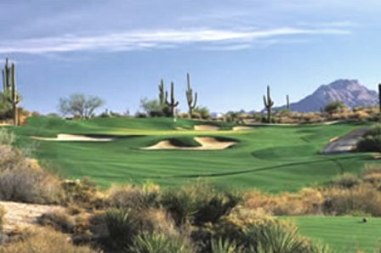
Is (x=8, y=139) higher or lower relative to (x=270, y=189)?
higher

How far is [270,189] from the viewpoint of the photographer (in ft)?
A: 91.5

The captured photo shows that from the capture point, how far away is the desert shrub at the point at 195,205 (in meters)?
17.6

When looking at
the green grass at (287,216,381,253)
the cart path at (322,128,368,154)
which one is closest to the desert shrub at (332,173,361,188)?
the green grass at (287,216,381,253)

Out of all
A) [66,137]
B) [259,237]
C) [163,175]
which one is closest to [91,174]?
[163,175]

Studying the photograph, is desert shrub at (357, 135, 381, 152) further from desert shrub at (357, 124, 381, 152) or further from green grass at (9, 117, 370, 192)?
green grass at (9, 117, 370, 192)

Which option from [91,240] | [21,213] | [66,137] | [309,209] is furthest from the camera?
[66,137]

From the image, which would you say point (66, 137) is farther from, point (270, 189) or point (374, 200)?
point (374, 200)

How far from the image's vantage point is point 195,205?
58.4ft

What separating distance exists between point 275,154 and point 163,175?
13.8 m

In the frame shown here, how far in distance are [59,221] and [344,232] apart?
5929 millimetres

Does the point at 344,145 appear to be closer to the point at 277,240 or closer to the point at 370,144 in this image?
the point at 370,144

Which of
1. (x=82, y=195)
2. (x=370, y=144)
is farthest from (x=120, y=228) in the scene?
(x=370, y=144)

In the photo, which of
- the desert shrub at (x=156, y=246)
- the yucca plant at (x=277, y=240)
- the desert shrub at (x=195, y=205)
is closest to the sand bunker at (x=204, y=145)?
the desert shrub at (x=195, y=205)

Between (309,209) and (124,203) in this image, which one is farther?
(309,209)
